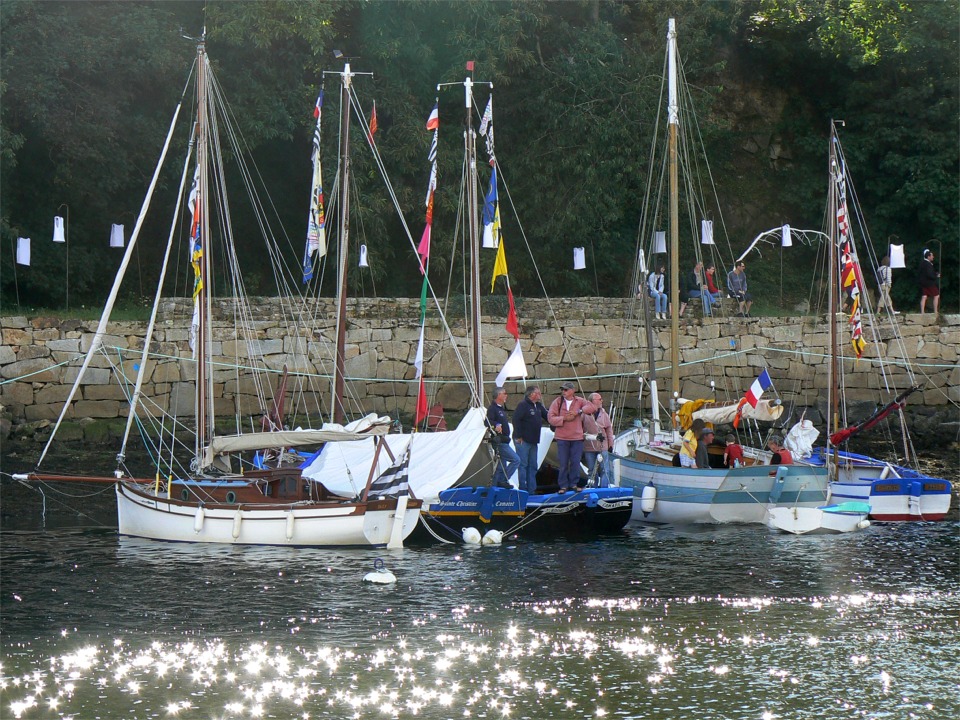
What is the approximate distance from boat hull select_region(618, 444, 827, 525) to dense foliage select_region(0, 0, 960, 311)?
Result: 12596mm

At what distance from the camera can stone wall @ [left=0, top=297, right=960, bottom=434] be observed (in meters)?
25.6

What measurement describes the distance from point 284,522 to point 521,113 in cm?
1896

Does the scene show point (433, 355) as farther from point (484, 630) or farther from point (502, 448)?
point (484, 630)

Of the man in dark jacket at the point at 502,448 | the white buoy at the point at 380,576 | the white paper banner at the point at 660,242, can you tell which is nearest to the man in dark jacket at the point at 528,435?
the man in dark jacket at the point at 502,448

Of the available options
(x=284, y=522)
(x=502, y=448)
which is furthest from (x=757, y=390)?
(x=284, y=522)

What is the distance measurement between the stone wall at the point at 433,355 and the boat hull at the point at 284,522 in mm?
8004

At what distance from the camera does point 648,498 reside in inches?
738

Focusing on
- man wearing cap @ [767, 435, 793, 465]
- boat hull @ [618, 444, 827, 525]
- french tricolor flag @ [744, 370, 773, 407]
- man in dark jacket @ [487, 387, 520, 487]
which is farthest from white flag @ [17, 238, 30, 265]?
man wearing cap @ [767, 435, 793, 465]

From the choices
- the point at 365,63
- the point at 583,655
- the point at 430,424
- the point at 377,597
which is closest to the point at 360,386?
the point at 430,424

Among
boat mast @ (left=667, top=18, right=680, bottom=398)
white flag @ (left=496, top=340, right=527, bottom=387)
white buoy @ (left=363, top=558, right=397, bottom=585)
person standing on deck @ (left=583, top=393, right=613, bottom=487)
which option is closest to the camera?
white buoy @ (left=363, top=558, right=397, bottom=585)

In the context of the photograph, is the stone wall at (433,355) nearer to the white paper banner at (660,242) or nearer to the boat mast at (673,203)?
the white paper banner at (660,242)

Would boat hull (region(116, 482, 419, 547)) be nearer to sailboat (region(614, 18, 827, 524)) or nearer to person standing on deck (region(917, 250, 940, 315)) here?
sailboat (region(614, 18, 827, 524))

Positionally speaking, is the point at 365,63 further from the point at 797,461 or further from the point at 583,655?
the point at 583,655

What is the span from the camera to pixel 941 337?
2923cm
